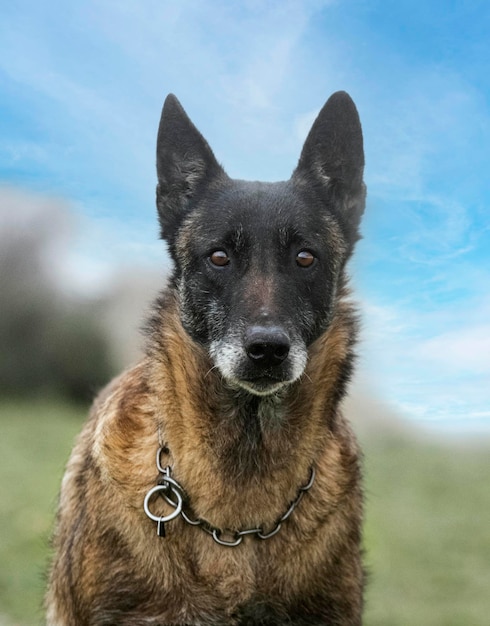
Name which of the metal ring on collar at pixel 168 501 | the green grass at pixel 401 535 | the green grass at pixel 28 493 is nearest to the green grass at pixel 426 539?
the green grass at pixel 401 535

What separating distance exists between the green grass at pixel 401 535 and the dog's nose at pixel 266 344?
4.73 ft

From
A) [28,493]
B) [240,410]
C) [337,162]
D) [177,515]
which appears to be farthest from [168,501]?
[28,493]

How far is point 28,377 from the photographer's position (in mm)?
16359

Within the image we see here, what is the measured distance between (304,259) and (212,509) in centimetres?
140

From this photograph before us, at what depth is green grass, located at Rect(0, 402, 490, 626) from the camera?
634 centimetres

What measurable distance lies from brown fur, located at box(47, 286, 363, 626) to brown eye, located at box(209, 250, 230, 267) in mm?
384

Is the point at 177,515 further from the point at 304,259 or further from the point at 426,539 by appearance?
the point at 426,539

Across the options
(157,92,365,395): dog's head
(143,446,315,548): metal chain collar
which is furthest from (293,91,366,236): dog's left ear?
(143,446,315,548): metal chain collar

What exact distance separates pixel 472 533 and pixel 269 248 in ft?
18.0

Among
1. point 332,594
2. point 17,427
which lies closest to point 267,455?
point 332,594

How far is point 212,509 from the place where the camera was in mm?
3975

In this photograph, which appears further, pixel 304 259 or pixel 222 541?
pixel 304 259

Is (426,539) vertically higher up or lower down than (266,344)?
lower down

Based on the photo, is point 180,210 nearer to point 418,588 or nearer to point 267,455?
point 267,455
